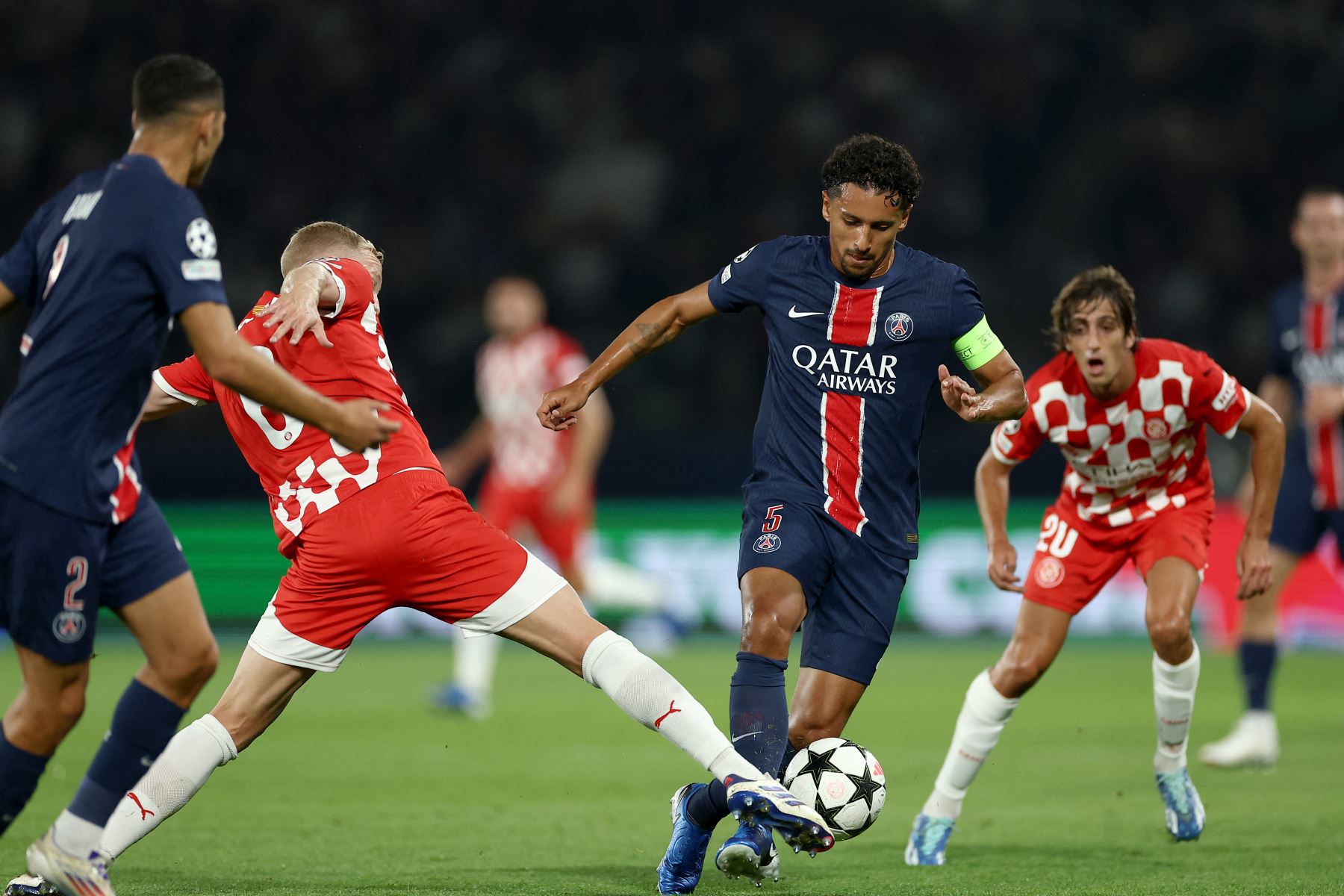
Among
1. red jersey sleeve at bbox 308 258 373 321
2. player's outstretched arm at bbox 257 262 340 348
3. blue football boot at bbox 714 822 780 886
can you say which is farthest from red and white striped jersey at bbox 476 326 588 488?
blue football boot at bbox 714 822 780 886

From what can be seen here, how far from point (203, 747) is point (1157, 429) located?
10.8ft

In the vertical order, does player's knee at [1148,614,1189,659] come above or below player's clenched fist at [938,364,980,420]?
below

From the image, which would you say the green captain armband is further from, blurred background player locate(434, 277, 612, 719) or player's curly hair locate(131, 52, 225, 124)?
blurred background player locate(434, 277, 612, 719)

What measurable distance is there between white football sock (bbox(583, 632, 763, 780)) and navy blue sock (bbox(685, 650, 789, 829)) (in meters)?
0.13

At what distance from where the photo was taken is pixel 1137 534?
5.66 meters

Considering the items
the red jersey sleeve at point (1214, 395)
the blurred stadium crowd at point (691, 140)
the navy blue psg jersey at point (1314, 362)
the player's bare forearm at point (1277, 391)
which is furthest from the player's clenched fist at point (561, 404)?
the blurred stadium crowd at point (691, 140)

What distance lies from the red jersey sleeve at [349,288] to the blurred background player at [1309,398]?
16.8 ft

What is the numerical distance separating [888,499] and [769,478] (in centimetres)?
36

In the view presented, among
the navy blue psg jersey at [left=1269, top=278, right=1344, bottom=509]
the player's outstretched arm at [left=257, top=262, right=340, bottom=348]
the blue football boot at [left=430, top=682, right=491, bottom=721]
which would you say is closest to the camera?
the player's outstretched arm at [left=257, top=262, right=340, bottom=348]

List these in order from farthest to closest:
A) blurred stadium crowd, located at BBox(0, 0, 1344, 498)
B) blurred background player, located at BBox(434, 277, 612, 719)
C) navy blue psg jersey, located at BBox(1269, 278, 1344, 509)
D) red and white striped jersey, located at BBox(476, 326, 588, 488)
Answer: blurred stadium crowd, located at BBox(0, 0, 1344, 498), red and white striped jersey, located at BBox(476, 326, 588, 488), blurred background player, located at BBox(434, 277, 612, 719), navy blue psg jersey, located at BBox(1269, 278, 1344, 509)

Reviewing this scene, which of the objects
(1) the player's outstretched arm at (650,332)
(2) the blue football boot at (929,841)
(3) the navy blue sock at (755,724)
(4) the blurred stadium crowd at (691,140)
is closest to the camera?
(3) the navy blue sock at (755,724)

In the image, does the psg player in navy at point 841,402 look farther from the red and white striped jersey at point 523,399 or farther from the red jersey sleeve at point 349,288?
the red and white striped jersey at point 523,399

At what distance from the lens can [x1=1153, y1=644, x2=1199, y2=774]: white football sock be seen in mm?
5441

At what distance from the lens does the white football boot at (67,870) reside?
384cm
